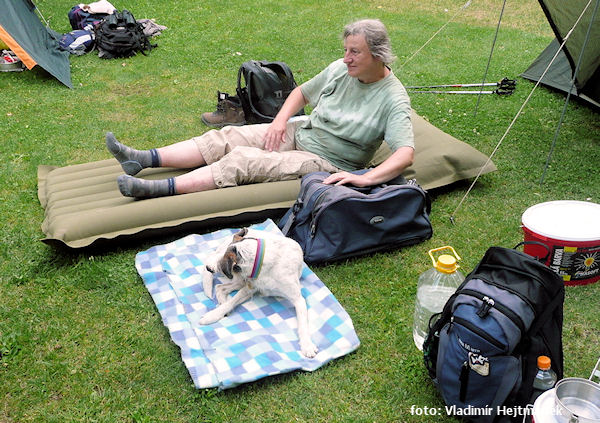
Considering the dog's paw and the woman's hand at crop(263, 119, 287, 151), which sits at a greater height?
the woman's hand at crop(263, 119, 287, 151)

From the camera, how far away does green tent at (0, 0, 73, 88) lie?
6.86 meters

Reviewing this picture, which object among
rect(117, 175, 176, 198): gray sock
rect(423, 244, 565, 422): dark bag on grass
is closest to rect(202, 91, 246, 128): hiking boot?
rect(117, 175, 176, 198): gray sock

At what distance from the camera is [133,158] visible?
3.98 meters

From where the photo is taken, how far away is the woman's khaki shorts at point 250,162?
3.91 meters

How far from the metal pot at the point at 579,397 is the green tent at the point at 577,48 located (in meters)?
2.79

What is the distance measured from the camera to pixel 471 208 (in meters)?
4.18

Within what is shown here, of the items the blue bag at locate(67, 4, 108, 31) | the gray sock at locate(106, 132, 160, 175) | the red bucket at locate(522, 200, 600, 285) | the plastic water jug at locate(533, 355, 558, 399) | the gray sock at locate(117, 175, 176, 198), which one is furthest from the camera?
the blue bag at locate(67, 4, 108, 31)

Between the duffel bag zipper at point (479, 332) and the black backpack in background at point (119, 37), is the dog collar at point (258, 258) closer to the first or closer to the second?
the duffel bag zipper at point (479, 332)

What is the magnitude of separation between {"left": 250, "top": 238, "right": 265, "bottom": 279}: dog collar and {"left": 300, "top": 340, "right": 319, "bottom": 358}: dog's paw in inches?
17.9

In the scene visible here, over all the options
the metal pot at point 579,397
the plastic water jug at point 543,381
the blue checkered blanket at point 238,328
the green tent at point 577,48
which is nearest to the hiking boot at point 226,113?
the blue checkered blanket at point 238,328

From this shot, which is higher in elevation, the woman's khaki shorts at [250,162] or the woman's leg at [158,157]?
the woman's khaki shorts at [250,162]

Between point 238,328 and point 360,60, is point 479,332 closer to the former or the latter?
point 238,328

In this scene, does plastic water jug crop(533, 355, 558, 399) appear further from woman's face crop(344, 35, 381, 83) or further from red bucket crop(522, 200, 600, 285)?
woman's face crop(344, 35, 381, 83)

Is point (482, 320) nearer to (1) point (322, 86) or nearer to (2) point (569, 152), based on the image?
(1) point (322, 86)
